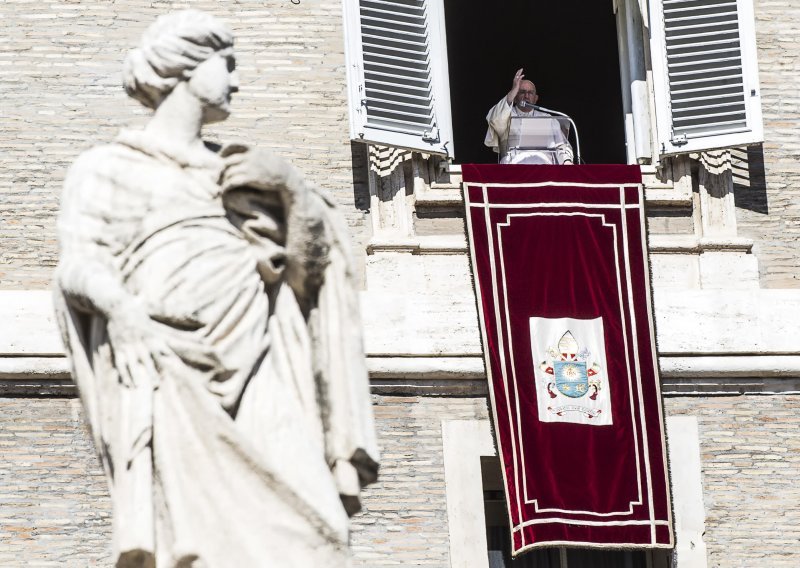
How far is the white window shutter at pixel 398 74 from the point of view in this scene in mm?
17250

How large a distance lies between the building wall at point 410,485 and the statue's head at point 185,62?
7.40 meters

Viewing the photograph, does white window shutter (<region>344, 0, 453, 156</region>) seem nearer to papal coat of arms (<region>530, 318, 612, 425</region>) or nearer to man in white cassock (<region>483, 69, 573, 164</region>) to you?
man in white cassock (<region>483, 69, 573, 164</region>)

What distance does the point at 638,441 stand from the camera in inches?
667

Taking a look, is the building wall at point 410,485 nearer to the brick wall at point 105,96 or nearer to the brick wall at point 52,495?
the brick wall at point 52,495

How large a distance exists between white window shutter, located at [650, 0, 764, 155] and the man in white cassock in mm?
706

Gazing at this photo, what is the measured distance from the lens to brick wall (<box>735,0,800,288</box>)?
58.3ft

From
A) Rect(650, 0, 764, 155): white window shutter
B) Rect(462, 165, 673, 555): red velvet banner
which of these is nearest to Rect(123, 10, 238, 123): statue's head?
Rect(462, 165, 673, 555): red velvet banner

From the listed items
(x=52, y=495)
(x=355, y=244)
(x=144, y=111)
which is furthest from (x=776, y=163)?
(x=52, y=495)

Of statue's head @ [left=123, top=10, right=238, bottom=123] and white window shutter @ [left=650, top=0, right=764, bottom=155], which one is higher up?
white window shutter @ [left=650, top=0, right=764, bottom=155]

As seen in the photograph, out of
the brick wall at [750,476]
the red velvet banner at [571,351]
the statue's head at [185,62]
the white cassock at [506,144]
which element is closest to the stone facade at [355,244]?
the brick wall at [750,476]

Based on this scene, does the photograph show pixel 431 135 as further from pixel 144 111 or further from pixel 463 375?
pixel 144 111

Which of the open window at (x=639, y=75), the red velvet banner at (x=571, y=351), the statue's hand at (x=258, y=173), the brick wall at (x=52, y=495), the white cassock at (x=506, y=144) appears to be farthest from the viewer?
the white cassock at (x=506, y=144)

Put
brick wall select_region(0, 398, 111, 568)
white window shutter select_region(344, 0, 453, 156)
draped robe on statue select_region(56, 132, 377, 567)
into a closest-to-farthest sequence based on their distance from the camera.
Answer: draped robe on statue select_region(56, 132, 377, 567)
brick wall select_region(0, 398, 111, 568)
white window shutter select_region(344, 0, 453, 156)

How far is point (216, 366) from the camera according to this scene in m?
8.38
